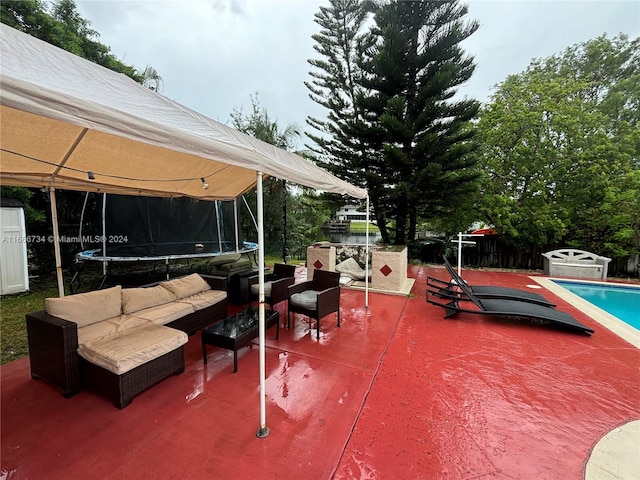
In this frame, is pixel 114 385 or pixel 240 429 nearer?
pixel 240 429

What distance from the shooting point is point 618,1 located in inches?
270

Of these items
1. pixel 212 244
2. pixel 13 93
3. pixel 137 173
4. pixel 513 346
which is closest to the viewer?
pixel 13 93

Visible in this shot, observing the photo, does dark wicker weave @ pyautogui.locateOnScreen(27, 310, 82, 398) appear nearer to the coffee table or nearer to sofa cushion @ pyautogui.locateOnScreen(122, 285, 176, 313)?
sofa cushion @ pyautogui.locateOnScreen(122, 285, 176, 313)

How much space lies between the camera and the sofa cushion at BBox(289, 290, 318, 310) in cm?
329

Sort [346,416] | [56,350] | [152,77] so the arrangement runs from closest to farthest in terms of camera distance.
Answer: [346,416], [56,350], [152,77]

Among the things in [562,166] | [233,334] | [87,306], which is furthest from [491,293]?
[562,166]

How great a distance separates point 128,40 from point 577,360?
455 inches

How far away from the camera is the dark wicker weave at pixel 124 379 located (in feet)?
6.45

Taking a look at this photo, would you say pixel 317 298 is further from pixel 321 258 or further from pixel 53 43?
pixel 53 43

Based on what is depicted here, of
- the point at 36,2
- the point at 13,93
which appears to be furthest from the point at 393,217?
the point at 36,2

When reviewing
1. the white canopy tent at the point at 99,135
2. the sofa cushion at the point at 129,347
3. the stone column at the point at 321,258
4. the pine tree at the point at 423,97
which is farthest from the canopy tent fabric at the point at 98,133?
the pine tree at the point at 423,97

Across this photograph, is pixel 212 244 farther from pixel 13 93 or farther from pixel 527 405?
pixel 527 405

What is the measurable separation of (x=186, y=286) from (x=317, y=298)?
1749mm

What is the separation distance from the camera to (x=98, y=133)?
2598mm
